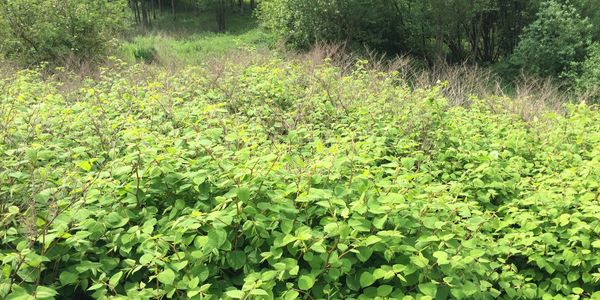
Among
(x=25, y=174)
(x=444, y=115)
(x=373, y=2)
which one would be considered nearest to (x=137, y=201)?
(x=25, y=174)

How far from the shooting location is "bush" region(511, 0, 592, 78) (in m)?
12.7

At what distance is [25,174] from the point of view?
2.26 m

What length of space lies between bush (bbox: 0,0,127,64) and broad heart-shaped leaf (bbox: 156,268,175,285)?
1043 centimetres

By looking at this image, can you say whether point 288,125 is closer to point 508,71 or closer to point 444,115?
point 444,115

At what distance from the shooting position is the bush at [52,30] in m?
10.7

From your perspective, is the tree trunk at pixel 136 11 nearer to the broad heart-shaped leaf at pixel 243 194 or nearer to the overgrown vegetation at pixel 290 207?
the overgrown vegetation at pixel 290 207

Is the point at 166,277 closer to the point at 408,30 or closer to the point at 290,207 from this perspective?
the point at 290,207

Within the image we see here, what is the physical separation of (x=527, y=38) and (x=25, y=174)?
14.8m

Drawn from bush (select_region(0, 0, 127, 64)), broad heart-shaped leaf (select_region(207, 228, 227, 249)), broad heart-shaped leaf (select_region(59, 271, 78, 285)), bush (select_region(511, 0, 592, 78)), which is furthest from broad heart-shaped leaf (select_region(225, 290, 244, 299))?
bush (select_region(511, 0, 592, 78))

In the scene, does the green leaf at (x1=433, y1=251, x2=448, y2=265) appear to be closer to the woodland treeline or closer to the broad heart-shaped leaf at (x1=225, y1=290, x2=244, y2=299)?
the broad heart-shaped leaf at (x1=225, y1=290, x2=244, y2=299)

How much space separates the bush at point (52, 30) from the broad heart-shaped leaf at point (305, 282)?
1065 centimetres

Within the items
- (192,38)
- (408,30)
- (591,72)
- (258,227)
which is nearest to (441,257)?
(258,227)

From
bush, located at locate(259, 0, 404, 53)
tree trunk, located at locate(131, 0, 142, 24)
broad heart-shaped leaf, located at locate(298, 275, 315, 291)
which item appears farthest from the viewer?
tree trunk, located at locate(131, 0, 142, 24)

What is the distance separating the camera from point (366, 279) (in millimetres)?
2033
